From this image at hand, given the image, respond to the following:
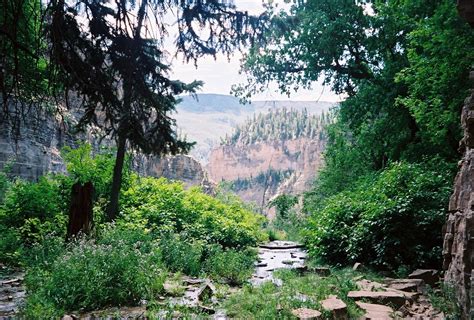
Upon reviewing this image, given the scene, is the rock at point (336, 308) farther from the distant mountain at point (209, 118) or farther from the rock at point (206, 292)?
the distant mountain at point (209, 118)

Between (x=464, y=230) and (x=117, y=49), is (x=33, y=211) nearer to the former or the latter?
(x=117, y=49)

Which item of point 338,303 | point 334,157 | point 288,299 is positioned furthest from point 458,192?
point 334,157

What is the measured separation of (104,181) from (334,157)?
10531mm

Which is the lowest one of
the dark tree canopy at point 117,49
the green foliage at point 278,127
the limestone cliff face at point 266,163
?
the limestone cliff face at point 266,163

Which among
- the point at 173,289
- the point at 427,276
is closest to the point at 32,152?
the point at 173,289

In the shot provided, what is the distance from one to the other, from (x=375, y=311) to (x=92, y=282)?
3.81 metres

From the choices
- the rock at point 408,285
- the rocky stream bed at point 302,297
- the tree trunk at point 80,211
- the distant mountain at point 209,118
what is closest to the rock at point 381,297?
the rocky stream bed at point 302,297

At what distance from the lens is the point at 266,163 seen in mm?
112062

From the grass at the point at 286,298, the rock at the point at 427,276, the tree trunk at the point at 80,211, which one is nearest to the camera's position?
the grass at the point at 286,298

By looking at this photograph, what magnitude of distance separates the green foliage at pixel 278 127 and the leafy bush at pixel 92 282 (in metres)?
96.3

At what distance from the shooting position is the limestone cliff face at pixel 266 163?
315 feet

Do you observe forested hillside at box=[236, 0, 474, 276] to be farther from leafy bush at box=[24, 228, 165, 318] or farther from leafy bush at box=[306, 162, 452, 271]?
leafy bush at box=[24, 228, 165, 318]

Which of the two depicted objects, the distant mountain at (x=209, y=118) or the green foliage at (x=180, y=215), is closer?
the green foliage at (x=180, y=215)

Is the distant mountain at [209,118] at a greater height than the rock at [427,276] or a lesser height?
greater
